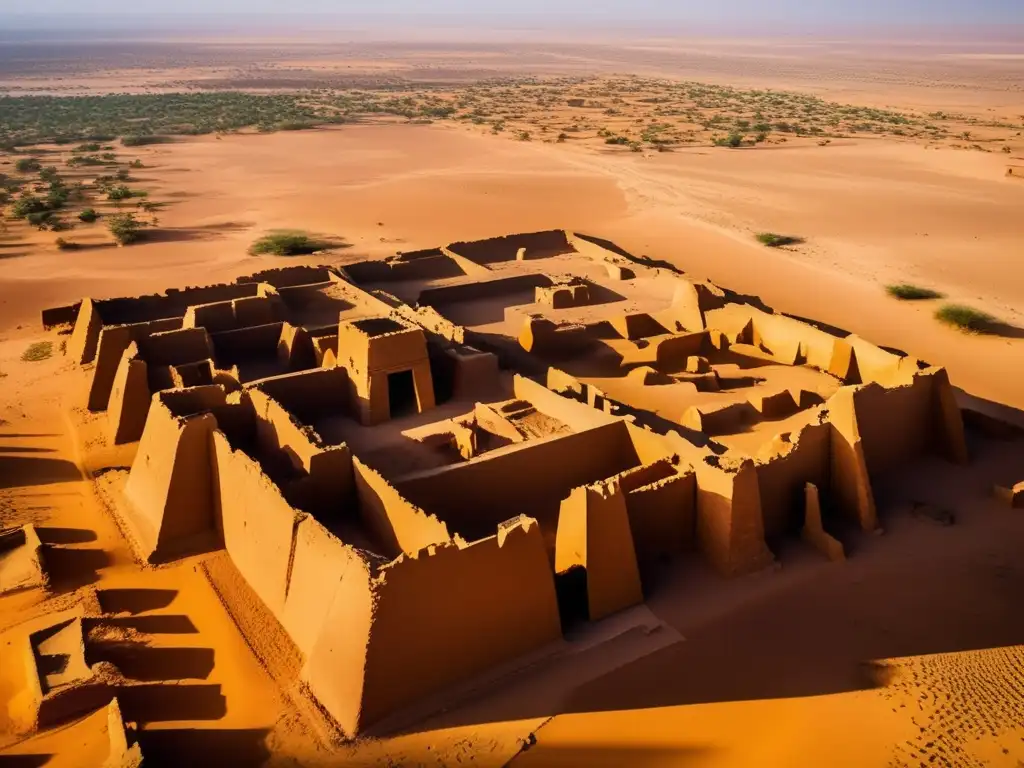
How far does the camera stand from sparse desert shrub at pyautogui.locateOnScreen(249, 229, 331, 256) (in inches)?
1245

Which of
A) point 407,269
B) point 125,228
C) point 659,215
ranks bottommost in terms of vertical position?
point 659,215

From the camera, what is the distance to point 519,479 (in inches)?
495

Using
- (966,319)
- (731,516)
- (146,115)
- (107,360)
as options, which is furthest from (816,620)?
(146,115)

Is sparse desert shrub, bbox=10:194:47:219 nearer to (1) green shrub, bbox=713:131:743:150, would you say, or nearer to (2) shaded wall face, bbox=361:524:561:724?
(2) shaded wall face, bbox=361:524:561:724

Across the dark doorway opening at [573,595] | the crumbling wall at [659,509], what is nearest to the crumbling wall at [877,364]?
the crumbling wall at [659,509]

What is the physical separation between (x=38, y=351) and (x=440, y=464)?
12.9 metres

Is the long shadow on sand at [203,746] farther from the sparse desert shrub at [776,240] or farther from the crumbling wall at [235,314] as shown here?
the sparse desert shrub at [776,240]

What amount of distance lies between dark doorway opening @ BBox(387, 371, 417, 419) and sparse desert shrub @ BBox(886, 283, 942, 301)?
670 inches

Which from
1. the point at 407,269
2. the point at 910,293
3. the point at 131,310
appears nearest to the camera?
the point at 131,310

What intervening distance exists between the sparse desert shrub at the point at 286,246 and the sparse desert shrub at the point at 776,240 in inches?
656

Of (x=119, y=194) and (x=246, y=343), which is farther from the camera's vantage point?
(x=119, y=194)

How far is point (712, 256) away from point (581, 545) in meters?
22.7

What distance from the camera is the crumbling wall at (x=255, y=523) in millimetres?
10633

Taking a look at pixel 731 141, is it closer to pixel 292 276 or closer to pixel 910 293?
pixel 910 293
